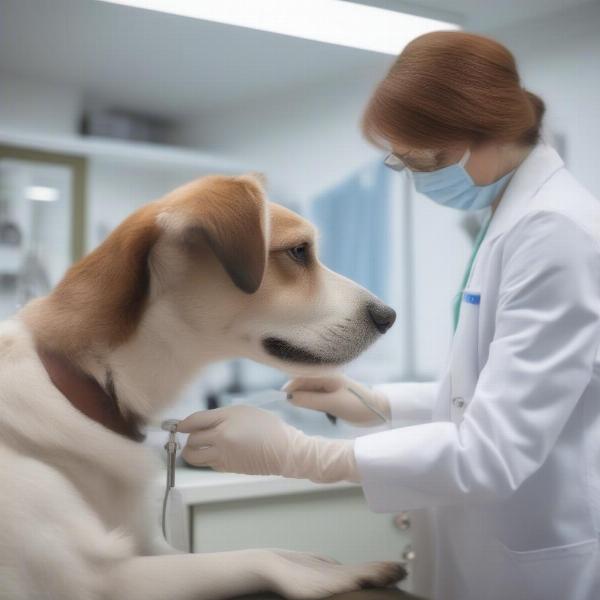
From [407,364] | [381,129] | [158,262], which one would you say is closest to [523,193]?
[381,129]

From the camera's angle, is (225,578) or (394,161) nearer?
(225,578)

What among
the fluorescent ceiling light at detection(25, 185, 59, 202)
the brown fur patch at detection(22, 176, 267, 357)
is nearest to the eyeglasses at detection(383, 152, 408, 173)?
the brown fur patch at detection(22, 176, 267, 357)

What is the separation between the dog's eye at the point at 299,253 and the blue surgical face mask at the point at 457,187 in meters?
0.24

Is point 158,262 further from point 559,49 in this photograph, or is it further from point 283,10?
point 559,49

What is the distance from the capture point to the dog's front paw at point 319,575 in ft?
2.37

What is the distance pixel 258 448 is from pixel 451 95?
0.53 m

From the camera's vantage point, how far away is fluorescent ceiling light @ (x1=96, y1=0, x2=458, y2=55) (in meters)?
1.32

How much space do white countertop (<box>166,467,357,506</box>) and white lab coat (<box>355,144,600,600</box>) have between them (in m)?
0.42

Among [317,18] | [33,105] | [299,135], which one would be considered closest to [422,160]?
[317,18]

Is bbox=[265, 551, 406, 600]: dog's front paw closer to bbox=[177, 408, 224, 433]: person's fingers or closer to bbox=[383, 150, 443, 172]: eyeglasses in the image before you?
bbox=[177, 408, 224, 433]: person's fingers

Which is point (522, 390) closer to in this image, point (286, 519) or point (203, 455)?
point (203, 455)

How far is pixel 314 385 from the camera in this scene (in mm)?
1109

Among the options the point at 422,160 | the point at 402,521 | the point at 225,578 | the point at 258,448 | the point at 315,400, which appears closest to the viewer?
the point at 225,578

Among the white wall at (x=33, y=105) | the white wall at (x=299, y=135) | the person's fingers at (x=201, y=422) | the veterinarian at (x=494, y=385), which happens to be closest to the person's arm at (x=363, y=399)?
the veterinarian at (x=494, y=385)
